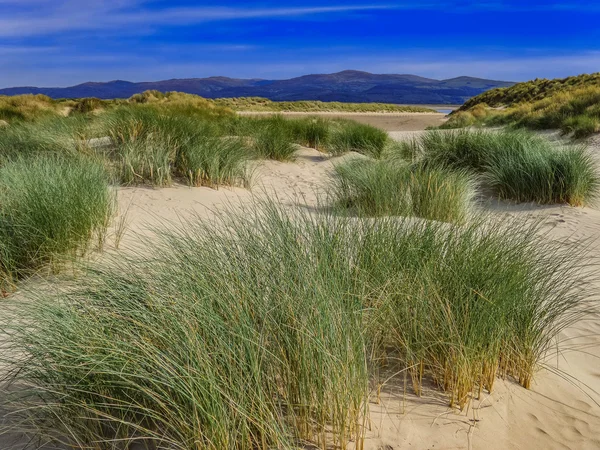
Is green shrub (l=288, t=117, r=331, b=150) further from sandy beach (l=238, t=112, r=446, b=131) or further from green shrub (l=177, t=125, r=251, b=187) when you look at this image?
sandy beach (l=238, t=112, r=446, b=131)

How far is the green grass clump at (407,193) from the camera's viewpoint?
17.9 feet

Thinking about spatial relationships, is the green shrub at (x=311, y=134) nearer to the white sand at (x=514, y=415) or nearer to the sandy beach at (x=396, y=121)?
the white sand at (x=514, y=415)

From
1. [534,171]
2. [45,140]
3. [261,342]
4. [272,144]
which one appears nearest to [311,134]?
[272,144]

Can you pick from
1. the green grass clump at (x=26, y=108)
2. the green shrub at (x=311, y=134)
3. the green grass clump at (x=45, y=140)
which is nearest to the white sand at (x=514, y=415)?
the green grass clump at (x=45, y=140)

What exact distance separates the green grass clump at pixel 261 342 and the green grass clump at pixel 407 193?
2.88 meters

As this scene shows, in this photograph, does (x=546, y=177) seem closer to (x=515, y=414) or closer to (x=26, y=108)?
(x=515, y=414)

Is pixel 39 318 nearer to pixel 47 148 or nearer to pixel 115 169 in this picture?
pixel 115 169

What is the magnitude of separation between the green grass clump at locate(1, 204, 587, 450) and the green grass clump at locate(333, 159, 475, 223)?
288 cm

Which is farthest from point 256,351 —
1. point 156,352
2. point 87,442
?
point 87,442

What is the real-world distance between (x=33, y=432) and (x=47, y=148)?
20.3ft

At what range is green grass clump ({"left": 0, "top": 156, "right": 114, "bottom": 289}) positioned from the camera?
337 cm

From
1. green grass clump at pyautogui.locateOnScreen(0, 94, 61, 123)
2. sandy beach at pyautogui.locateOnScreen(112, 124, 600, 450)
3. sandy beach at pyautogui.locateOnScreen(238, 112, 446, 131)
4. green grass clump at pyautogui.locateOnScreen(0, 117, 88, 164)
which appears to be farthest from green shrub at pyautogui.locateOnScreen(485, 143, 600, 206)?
sandy beach at pyautogui.locateOnScreen(238, 112, 446, 131)

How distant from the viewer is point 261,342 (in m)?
1.69

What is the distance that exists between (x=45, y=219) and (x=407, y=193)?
3.87 meters
